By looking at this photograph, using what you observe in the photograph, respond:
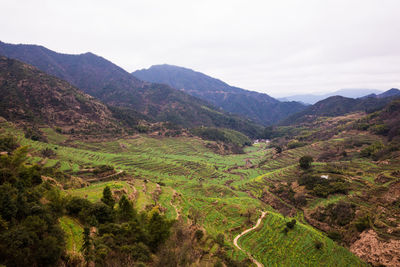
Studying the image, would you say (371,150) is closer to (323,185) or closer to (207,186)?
(323,185)

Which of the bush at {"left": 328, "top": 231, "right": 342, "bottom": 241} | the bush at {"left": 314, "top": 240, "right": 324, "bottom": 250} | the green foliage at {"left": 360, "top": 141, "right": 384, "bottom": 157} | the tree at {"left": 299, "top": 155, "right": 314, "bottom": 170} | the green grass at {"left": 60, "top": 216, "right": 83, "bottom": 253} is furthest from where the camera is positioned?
the tree at {"left": 299, "top": 155, "right": 314, "bottom": 170}

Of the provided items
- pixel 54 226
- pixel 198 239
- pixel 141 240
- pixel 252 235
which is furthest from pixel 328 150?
pixel 54 226

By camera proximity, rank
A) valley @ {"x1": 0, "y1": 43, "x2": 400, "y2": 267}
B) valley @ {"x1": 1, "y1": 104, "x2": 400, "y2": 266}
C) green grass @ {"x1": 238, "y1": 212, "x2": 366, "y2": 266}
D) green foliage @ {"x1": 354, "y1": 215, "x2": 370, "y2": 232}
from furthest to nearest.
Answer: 1. green foliage @ {"x1": 354, "y1": 215, "x2": 370, "y2": 232}
2. valley @ {"x1": 1, "y1": 104, "x2": 400, "y2": 266}
3. green grass @ {"x1": 238, "y1": 212, "x2": 366, "y2": 266}
4. valley @ {"x1": 0, "y1": 43, "x2": 400, "y2": 267}

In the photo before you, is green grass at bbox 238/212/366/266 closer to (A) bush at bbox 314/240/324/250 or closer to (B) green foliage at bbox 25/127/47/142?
(A) bush at bbox 314/240/324/250

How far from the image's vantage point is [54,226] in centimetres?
1700

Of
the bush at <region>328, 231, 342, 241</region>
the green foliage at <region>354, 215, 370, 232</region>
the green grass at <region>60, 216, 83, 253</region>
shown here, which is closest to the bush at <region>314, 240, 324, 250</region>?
the bush at <region>328, 231, 342, 241</region>

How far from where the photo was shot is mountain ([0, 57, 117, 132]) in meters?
109

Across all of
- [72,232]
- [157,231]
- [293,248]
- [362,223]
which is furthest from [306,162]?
[72,232]

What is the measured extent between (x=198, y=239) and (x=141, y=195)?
18.0 metres

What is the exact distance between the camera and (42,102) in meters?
126

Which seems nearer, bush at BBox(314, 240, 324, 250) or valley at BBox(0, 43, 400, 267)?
valley at BBox(0, 43, 400, 267)

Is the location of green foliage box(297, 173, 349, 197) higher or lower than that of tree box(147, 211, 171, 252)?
lower

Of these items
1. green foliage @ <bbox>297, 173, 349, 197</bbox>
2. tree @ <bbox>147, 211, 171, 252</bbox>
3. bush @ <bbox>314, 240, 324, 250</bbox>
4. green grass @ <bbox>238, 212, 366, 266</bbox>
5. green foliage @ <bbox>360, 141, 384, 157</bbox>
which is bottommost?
green grass @ <bbox>238, 212, 366, 266</bbox>

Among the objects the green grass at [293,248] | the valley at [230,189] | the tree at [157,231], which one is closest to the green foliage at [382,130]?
the valley at [230,189]
